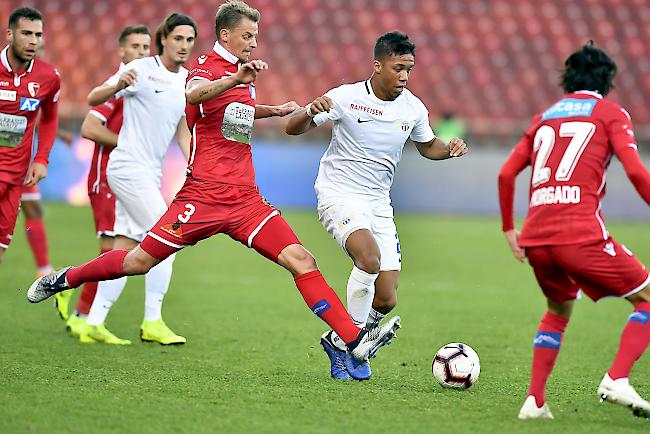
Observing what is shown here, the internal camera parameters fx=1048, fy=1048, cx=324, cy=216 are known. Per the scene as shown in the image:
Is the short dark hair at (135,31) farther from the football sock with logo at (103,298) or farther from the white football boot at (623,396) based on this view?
the white football boot at (623,396)

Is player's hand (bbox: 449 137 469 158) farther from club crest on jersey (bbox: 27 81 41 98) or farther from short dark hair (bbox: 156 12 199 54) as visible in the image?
club crest on jersey (bbox: 27 81 41 98)

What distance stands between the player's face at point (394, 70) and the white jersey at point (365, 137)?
0.14 meters

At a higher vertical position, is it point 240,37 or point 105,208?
point 240,37

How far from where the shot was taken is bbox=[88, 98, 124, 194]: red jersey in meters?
8.12

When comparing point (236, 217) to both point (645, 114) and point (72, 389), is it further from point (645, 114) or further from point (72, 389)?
point (645, 114)

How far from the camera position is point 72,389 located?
5758 millimetres

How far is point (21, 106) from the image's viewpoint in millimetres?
7516

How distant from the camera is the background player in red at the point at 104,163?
8.08 meters

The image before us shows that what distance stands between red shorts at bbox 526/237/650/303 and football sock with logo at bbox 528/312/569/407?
0.83 feet

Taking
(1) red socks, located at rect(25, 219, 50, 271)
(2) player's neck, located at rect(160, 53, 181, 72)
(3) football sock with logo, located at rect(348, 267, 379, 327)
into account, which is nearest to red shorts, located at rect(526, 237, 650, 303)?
(3) football sock with logo, located at rect(348, 267, 379, 327)

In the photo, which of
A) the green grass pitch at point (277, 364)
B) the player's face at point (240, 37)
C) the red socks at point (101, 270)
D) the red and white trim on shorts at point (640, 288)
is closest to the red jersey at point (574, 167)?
the red and white trim on shorts at point (640, 288)

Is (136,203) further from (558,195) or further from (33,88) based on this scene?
(558,195)

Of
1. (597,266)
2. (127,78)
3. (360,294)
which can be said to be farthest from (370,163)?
(597,266)

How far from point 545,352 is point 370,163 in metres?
1.99
